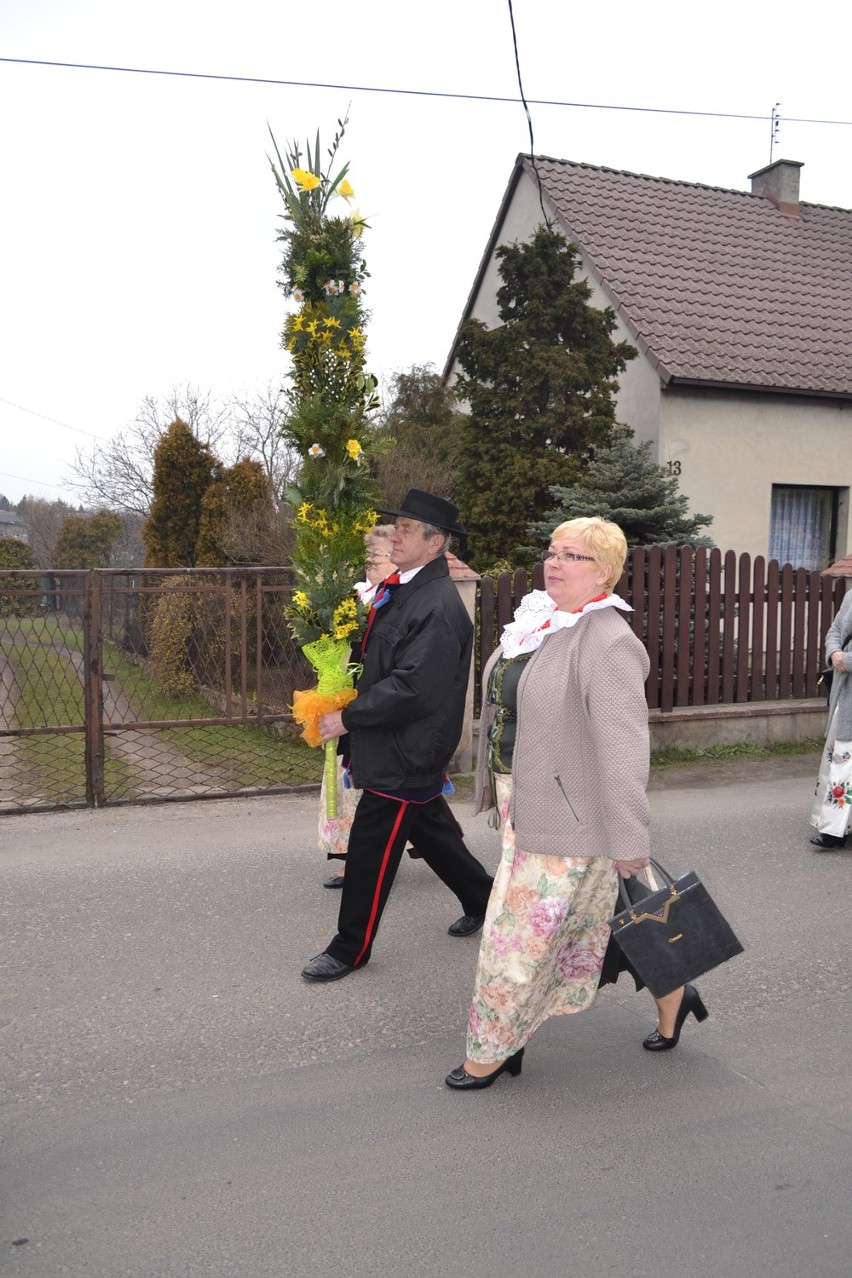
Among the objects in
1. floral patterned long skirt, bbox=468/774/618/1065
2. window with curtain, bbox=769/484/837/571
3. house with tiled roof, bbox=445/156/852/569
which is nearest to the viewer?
floral patterned long skirt, bbox=468/774/618/1065

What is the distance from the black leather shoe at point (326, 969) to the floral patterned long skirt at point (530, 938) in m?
0.98

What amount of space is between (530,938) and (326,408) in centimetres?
217

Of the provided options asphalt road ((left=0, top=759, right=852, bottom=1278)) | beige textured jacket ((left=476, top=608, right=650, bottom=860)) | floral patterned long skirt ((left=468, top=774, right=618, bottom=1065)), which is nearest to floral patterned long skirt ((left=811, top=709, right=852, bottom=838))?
asphalt road ((left=0, top=759, right=852, bottom=1278))

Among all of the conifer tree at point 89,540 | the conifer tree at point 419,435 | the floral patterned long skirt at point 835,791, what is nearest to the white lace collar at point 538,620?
the floral patterned long skirt at point 835,791

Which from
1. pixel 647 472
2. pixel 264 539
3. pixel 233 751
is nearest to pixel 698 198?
pixel 647 472

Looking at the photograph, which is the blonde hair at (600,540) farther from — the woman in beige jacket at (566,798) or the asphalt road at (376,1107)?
the asphalt road at (376,1107)

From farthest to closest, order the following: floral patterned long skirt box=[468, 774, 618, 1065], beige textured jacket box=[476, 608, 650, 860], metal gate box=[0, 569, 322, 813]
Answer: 1. metal gate box=[0, 569, 322, 813]
2. floral patterned long skirt box=[468, 774, 618, 1065]
3. beige textured jacket box=[476, 608, 650, 860]

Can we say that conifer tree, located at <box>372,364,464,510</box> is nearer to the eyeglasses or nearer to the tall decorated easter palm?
the tall decorated easter palm

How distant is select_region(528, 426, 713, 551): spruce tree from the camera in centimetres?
1054

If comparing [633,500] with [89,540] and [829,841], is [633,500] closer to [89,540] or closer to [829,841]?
[829,841]

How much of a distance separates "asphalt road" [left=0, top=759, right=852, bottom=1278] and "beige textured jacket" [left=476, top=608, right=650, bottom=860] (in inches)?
3.0

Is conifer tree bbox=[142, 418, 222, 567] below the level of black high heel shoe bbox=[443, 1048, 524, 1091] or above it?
above

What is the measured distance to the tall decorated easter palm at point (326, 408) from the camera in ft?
14.0

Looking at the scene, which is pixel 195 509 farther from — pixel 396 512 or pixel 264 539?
pixel 396 512
